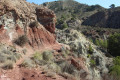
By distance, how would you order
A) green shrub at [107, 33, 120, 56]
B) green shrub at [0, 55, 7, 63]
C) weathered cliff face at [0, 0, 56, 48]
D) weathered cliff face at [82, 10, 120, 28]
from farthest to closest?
weathered cliff face at [82, 10, 120, 28] → green shrub at [107, 33, 120, 56] → weathered cliff face at [0, 0, 56, 48] → green shrub at [0, 55, 7, 63]

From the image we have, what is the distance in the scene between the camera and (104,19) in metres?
91.5

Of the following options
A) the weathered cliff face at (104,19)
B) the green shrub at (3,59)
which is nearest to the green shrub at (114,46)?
the green shrub at (3,59)

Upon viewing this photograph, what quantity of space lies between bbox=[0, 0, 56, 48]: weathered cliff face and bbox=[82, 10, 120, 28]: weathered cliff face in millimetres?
74349

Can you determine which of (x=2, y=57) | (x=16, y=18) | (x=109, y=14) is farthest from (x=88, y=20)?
(x=2, y=57)

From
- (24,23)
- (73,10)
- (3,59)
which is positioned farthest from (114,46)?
(73,10)

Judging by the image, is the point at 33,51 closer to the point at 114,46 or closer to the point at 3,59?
the point at 3,59

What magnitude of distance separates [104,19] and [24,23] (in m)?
83.2

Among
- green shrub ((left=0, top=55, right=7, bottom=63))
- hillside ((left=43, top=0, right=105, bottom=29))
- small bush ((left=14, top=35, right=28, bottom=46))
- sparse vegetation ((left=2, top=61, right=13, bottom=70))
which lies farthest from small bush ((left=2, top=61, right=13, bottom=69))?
hillside ((left=43, top=0, right=105, bottom=29))

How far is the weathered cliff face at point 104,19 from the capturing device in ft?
289

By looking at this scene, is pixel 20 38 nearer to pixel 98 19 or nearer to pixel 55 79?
pixel 55 79

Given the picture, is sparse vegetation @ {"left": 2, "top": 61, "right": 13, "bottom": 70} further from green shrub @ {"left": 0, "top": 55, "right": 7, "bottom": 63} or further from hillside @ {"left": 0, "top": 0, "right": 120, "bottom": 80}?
green shrub @ {"left": 0, "top": 55, "right": 7, "bottom": 63}

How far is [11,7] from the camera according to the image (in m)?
13.8

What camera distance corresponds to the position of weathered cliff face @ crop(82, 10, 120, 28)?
8806 cm

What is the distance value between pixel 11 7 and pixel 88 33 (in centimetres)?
Result: 5920
